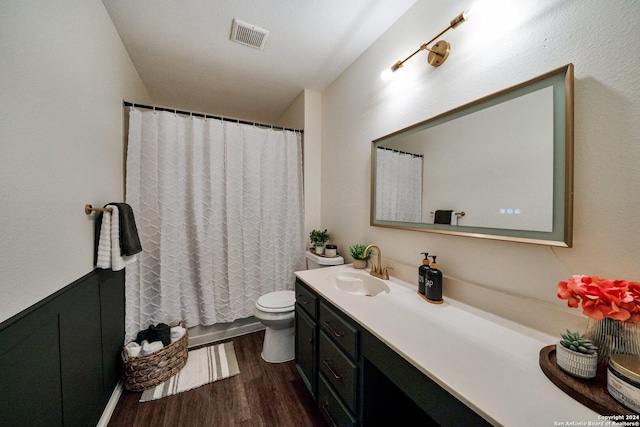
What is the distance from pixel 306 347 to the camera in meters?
1.40

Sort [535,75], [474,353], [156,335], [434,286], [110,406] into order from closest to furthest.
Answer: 1. [474,353]
2. [535,75]
3. [434,286]
4. [110,406]
5. [156,335]

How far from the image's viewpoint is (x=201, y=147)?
196 cm

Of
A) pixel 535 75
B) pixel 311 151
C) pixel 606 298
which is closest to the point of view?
pixel 606 298

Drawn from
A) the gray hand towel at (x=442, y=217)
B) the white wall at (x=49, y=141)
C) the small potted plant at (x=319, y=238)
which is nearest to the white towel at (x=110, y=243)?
the white wall at (x=49, y=141)

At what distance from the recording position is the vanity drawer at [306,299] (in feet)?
4.22

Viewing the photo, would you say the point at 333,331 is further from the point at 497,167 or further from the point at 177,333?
the point at 177,333

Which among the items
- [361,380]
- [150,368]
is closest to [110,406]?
[150,368]

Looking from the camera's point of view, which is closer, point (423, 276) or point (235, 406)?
point (423, 276)

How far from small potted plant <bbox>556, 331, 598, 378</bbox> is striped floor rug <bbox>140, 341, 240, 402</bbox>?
186 cm

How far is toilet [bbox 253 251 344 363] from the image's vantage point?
1.70 meters

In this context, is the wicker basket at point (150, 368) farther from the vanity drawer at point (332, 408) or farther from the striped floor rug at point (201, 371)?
the vanity drawer at point (332, 408)

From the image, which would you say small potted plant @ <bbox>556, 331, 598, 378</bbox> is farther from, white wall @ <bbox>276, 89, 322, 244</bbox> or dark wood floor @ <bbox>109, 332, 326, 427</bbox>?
white wall @ <bbox>276, 89, 322, 244</bbox>

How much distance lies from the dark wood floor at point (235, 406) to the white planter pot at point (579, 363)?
124cm

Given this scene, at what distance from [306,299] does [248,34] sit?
6.12 feet
